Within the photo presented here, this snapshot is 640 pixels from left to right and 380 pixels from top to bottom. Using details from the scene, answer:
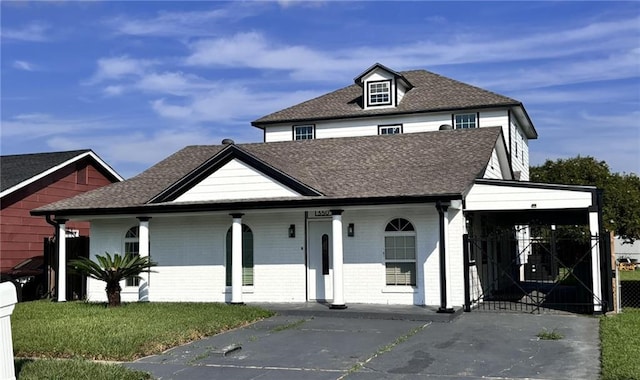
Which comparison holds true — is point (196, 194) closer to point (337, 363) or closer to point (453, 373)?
point (337, 363)

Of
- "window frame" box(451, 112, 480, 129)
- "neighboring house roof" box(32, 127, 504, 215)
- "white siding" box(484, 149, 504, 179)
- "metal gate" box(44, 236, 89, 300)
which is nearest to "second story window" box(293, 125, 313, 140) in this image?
"window frame" box(451, 112, 480, 129)

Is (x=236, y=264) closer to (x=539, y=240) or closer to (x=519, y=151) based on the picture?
(x=539, y=240)

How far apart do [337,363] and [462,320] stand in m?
5.50

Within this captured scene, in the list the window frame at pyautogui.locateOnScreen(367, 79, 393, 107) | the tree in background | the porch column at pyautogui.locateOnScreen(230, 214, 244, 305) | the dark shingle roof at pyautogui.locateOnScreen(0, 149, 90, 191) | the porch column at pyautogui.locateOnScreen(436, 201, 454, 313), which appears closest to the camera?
the porch column at pyautogui.locateOnScreen(436, 201, 454, 313)

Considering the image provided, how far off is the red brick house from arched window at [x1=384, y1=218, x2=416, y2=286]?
13.5 metres

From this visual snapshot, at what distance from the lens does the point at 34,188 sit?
2453 centimetres

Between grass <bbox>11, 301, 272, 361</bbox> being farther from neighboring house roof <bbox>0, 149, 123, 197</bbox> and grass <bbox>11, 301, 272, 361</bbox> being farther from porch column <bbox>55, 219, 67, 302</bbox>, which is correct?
neighboring house roof <bbox>0, 149, 123, 197</bbox>

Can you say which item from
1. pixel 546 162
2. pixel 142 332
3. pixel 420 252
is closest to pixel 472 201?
pixel 420 252

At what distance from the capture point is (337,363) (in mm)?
10250

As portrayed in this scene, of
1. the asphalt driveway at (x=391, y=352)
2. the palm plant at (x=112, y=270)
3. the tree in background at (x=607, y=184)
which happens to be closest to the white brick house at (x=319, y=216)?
the palm plant at (x=112, y=270)

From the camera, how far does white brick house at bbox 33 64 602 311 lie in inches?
662

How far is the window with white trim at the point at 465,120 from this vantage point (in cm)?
3116

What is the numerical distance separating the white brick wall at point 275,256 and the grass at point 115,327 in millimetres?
2120

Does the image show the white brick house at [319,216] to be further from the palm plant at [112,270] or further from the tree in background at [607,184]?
the tree in background at [607,184]
